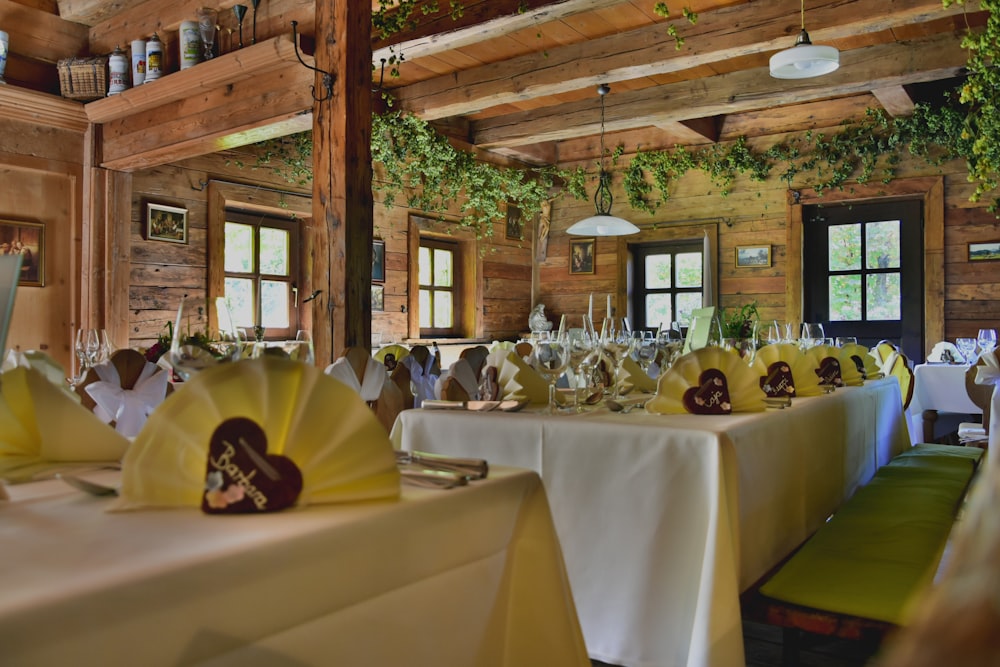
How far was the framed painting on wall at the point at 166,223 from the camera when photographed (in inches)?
223

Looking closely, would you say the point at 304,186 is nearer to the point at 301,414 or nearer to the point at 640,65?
the point at 640,65

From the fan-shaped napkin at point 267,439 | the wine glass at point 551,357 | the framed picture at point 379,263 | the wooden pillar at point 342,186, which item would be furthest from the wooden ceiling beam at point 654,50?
the fan-shaped napkin at point 267,439

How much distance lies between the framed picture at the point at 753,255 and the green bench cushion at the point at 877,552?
528 centimetres

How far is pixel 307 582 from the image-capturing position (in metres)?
0.75

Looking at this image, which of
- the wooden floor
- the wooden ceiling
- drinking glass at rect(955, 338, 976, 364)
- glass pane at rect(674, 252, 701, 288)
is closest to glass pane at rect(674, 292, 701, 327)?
glass pane at rect(674, 252, 701, 288)

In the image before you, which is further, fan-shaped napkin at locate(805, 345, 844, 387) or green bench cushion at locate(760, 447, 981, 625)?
fan-shaped napkin at locate(805, 345, 844, 387)

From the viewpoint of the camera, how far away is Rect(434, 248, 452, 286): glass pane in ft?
26.4

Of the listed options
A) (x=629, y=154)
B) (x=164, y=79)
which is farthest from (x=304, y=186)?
(x=629, y=154)

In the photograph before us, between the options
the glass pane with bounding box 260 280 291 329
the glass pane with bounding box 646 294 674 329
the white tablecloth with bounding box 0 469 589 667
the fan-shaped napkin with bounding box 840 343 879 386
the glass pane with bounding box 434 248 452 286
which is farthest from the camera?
the glass pane with bounding box 646 294 674 329

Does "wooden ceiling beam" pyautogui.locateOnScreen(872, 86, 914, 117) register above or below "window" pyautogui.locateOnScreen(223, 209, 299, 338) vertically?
above

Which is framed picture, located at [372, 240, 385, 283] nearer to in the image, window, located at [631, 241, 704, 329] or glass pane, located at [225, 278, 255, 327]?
glass pane, located at [225, 278, 255, 327]

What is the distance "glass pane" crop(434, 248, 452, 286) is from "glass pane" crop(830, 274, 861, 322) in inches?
148

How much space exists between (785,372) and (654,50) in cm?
354

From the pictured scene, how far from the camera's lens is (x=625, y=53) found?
214 inches
